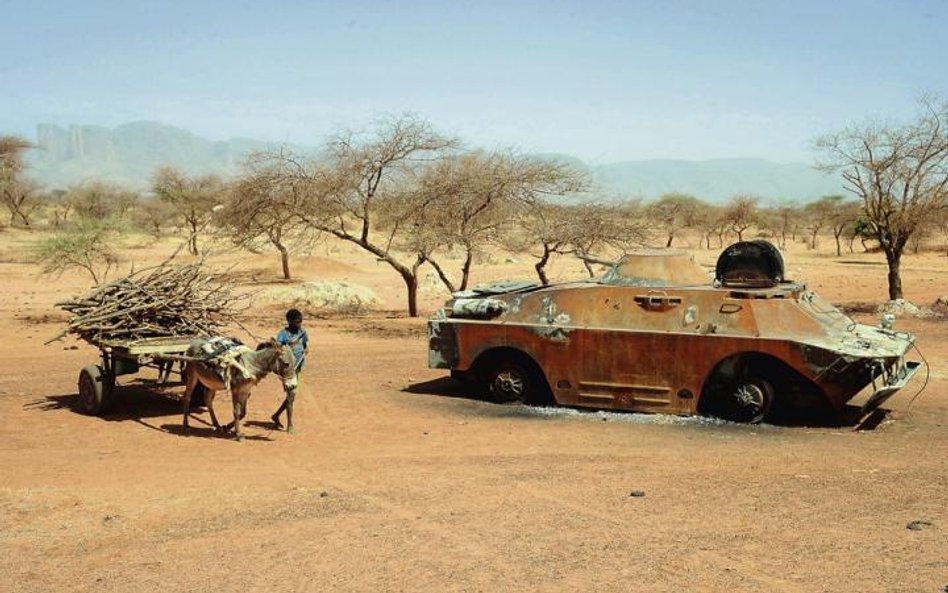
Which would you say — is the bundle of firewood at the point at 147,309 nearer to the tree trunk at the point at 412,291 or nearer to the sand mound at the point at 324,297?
the tree trunk at the point at 412,291

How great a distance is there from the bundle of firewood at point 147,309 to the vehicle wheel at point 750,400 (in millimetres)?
6919

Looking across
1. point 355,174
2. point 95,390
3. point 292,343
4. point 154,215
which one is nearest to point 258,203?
point 355,174

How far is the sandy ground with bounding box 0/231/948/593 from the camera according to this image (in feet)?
21.0

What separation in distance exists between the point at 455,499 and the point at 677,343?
4.39 meters

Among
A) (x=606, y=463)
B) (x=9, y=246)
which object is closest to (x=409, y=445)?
(x=606, y=463)

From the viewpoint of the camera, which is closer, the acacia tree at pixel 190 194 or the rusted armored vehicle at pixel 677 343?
the rusted armored vehicle at pixel 677 343

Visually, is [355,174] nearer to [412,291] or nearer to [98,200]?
[412,291]

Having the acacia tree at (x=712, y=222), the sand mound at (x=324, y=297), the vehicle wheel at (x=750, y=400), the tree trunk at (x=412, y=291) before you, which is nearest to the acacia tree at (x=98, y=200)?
the acacia tree at (x=712, y=222)

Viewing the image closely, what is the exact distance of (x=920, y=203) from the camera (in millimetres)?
23219

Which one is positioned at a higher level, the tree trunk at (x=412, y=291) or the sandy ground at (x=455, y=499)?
the tree trunk at (x=412, y=291)

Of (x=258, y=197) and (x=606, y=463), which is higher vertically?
(x=258, y=197)

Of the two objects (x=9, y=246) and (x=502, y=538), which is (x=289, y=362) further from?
(x=9, y=246)

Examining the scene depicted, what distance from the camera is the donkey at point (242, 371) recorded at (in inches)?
396

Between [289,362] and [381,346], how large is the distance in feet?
26.7
